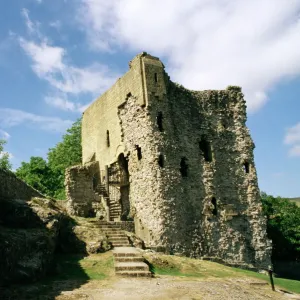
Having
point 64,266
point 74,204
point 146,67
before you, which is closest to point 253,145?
point 146,67

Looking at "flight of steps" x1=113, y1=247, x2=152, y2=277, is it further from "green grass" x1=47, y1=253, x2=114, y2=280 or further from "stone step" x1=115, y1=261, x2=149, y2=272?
"green grass" x1=47, y1=253, x2=114, y2=280

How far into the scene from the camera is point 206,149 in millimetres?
22578

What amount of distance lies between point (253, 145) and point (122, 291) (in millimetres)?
15543

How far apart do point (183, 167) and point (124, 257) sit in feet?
28.6

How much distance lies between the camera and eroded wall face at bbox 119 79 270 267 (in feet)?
63.6

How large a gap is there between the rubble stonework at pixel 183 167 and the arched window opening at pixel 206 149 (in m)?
0.06

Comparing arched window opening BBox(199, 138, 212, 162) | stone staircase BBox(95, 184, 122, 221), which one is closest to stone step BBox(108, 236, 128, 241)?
stone staircase BBox(95, 184, 122, 221)

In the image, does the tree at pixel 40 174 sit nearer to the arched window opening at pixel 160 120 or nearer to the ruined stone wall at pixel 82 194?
the ruined stone wall at pixel 82 194

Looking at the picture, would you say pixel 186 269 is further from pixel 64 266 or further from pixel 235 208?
pixel 235 208

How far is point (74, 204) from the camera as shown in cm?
2200

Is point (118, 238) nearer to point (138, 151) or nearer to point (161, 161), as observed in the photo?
point (161, 161)

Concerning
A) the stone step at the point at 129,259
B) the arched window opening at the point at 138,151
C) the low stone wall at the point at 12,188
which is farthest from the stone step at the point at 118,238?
the arched window opening at the point at 138,151

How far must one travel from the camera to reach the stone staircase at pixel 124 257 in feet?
39.6

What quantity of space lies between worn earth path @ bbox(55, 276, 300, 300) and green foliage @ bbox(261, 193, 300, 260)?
18.9 metres
